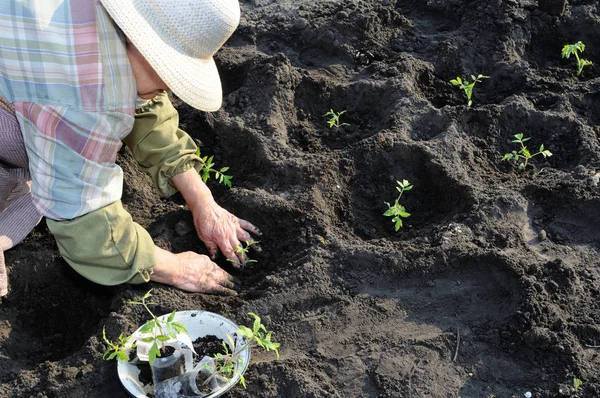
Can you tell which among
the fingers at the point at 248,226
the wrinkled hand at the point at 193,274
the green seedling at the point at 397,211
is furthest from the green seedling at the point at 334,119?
the wrinkled hand at the point at 193,274

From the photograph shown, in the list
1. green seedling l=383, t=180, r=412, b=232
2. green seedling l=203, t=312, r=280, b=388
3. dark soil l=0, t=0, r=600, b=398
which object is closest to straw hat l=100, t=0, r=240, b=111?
green seedling l=203, t=312, r=280, b=388

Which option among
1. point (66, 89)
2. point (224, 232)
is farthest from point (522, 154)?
point (66, 89)

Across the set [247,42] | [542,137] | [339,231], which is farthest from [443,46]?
[339,231]

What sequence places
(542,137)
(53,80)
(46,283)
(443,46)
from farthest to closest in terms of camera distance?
(443,46) → (542,137) → (46,283) → (53,80)

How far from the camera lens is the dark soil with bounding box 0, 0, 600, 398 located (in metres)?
2.74

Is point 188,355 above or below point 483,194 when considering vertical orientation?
below

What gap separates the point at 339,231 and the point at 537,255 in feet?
2.91

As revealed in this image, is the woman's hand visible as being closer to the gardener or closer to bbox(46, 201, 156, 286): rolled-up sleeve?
the gardener

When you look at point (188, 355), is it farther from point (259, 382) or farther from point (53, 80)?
point (53, 80)

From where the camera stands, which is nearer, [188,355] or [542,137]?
[188,355]

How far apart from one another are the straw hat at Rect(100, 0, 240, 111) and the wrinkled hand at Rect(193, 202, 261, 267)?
2.68ft

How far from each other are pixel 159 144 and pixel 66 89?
0.89 metres

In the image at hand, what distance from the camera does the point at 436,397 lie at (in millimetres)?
2641

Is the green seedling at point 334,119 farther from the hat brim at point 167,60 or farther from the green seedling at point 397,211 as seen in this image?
the hat brim at point 167,60
